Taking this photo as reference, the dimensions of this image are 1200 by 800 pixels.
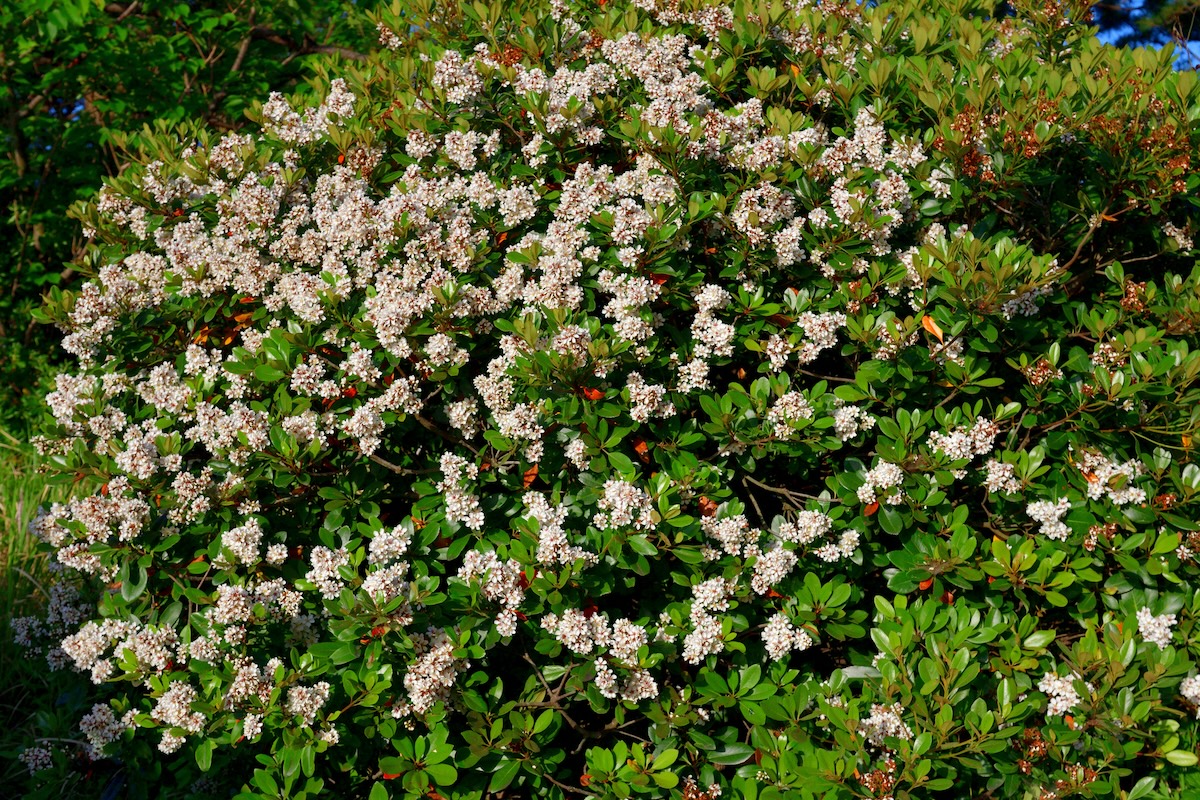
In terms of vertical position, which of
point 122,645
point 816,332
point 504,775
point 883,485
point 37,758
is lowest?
point 37,758

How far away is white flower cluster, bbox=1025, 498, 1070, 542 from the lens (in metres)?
2.95

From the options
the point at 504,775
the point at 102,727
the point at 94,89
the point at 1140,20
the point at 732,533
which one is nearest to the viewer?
the point at 504,775

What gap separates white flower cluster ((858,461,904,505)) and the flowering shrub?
2 centimetres

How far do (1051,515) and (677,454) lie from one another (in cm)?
118

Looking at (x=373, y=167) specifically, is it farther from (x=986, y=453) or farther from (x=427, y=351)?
(x=986, y=453)

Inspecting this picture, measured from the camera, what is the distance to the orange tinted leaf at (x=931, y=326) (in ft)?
10.1

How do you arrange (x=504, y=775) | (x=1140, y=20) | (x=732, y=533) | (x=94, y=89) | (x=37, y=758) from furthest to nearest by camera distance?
(x=1140, y=20) → (x=94, y=89) → (x=37, y=758) → (x=732, y=533) → (x=504, y=775)

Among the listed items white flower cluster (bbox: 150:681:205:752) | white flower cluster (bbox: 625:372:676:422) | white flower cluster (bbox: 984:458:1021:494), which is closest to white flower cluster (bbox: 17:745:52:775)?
white flower cluster (bbox: 150:681:205:752)

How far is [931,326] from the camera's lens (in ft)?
10.2

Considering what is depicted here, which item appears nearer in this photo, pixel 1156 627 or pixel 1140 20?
pixel 1156 627

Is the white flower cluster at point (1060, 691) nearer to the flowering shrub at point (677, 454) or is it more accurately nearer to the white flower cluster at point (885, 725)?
the flowering shrub at point (677, 454)

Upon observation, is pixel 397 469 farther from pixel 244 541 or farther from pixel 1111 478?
pixel 1111 478

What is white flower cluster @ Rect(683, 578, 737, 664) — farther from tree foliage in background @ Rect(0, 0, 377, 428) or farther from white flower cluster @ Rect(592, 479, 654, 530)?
tree foliage in background @ Rect(0, 0, 377, 428)

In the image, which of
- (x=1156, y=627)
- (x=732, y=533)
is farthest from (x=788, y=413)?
(x=1156, y=627)
